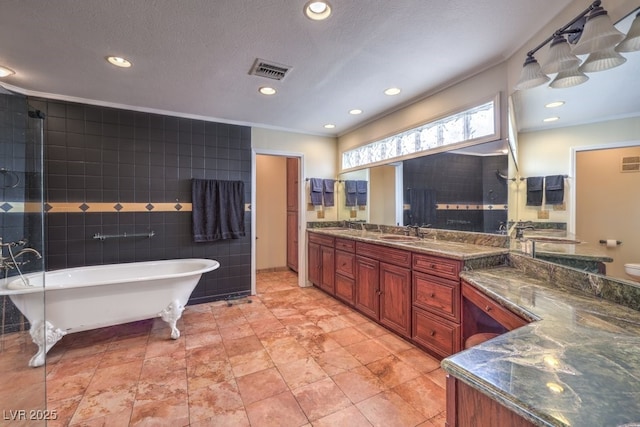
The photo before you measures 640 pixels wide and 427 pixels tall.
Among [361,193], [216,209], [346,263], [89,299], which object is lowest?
[89,299]

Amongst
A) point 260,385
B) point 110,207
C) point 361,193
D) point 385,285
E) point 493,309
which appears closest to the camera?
point 493,309

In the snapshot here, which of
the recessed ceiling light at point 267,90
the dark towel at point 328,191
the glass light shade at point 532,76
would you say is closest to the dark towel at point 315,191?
the dark towel at point 328,191

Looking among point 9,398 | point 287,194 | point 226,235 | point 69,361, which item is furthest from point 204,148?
point 9,398

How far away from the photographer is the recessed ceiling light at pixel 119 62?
2066 millimetres

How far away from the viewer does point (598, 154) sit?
1.29m

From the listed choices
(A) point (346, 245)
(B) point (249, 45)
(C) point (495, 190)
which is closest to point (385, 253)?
(A) point (346, 245)

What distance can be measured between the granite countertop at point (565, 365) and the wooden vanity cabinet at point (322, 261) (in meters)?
2.45

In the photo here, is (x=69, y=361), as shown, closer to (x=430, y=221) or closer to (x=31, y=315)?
(x=31, y=315)

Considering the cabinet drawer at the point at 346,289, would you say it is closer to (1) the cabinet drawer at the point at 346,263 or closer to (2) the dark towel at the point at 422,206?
(1) the cabinet drawer at the point at 346,263

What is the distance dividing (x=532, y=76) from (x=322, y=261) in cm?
295

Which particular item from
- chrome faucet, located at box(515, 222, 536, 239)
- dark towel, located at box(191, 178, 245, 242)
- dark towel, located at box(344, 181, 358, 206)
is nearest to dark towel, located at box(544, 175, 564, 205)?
chrome faucet, located at box(515, 222, 536, 239)

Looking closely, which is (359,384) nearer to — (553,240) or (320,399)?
(320,399)

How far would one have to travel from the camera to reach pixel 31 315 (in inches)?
80.5

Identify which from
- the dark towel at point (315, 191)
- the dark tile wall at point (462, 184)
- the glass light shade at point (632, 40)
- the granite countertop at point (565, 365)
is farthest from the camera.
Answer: the dark towel at point (315, 191)
